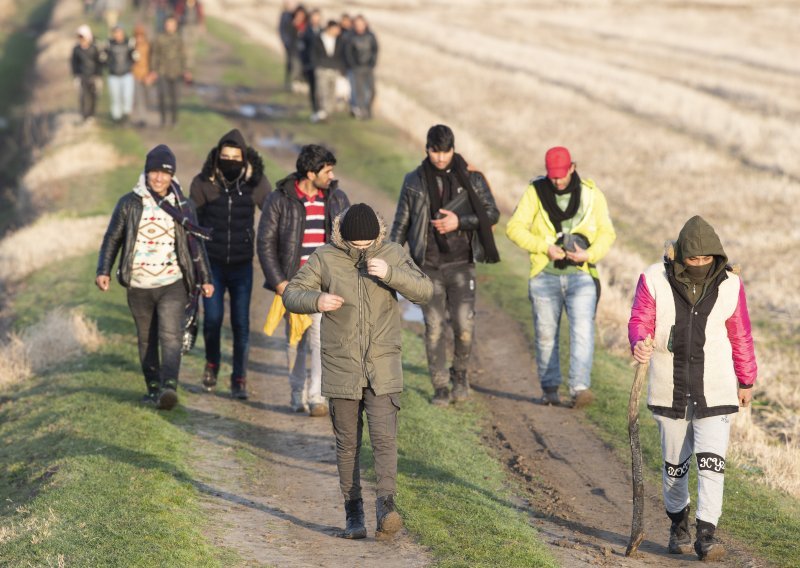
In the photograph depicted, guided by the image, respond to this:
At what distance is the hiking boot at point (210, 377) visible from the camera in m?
12.5

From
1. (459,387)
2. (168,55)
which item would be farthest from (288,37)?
(459,387)

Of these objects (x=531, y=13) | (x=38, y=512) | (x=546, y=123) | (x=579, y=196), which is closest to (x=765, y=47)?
(x=531, y=13)

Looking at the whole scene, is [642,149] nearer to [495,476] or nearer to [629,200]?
[629,200]

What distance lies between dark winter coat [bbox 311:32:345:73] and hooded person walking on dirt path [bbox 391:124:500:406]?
698 inches

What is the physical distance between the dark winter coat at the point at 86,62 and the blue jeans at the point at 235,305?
17041mm

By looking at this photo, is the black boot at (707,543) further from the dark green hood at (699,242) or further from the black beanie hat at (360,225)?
the black beanie hat at (360,225)

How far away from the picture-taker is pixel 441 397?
12.1m

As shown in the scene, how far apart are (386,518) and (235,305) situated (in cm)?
431

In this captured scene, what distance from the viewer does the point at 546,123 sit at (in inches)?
1307

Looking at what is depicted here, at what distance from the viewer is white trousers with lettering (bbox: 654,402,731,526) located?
8.16 meters

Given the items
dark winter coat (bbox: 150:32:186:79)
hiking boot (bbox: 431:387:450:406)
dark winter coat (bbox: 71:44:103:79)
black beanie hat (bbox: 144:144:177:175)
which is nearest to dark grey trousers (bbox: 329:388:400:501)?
black beanie hat (bbox: 144:144:177:175)

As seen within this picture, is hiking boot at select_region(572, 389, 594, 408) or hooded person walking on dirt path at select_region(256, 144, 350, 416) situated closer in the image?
hooded person walking on dirt path at select_region(256, 144, 350, 416)

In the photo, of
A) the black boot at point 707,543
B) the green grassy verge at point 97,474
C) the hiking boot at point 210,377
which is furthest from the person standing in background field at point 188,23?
the black boot at point 707,543

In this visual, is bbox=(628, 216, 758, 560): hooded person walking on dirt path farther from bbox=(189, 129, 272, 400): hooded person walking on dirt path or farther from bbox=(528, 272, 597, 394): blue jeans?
bbox=(189, 129, 272, 400): hooded person walking on dirt path
